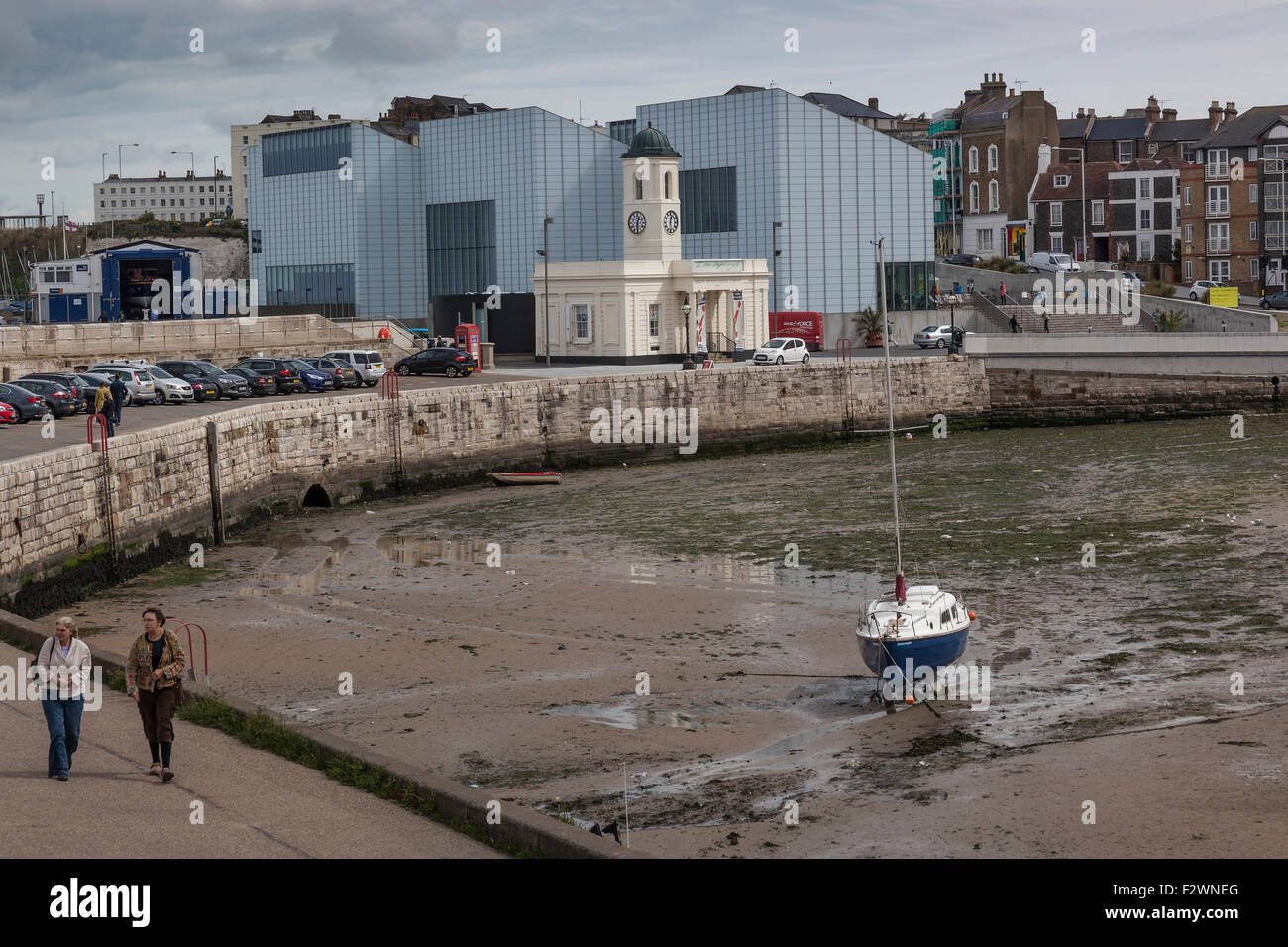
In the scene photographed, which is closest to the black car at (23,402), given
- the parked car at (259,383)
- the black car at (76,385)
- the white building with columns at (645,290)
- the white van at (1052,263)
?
the black car at (76,385)

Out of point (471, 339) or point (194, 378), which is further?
point (471, 339)

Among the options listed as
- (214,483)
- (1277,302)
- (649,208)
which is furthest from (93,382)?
(1277,302)

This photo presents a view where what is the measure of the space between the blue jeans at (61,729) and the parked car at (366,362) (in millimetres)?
46130

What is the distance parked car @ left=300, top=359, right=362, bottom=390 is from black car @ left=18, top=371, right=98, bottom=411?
35.4 feet

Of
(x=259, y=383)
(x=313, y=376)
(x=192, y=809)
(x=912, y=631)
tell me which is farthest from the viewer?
(x=313, y=376)

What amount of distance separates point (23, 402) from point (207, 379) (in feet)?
30.6

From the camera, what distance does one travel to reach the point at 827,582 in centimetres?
3116

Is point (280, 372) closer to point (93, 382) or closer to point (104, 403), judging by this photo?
point (93, 382)

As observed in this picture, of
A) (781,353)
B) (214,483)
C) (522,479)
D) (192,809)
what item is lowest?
(192,809)

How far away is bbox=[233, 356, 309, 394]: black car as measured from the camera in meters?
57.6

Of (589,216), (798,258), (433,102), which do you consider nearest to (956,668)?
(798,258)

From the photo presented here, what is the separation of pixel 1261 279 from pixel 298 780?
325ft

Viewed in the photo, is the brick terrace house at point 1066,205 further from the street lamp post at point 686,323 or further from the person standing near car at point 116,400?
the person standing near car at point 116,400

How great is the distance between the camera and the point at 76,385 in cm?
5059
